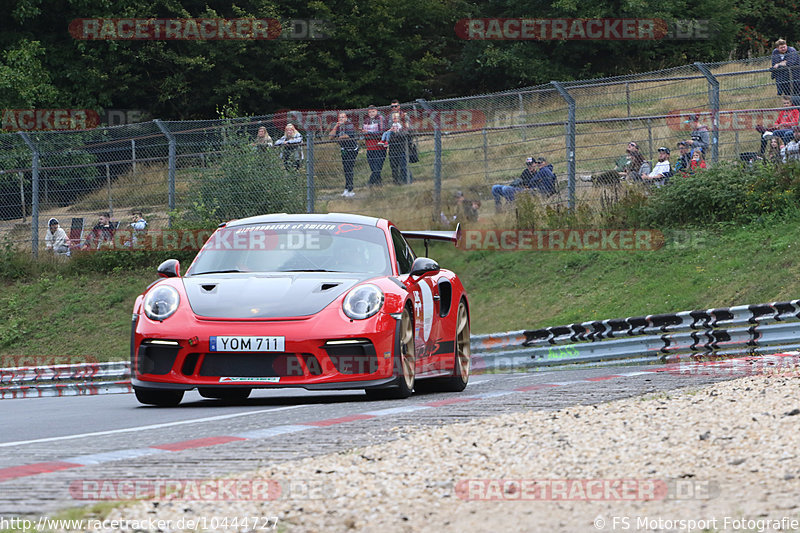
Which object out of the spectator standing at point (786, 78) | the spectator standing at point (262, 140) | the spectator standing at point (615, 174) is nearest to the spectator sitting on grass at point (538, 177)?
the spectator standing at point (615, 174)

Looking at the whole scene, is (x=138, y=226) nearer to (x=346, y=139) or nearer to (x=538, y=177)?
(x=346, y=139)

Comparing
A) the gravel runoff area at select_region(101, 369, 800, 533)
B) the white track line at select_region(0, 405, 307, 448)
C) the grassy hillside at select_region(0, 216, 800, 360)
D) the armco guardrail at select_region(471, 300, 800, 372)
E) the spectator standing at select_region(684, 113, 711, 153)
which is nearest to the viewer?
the gravel runoff area at select_region(101, 369, 800, 533)

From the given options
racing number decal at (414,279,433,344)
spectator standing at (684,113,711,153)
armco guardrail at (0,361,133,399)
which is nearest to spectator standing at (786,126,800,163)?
spectator standing at (684,113,711,153)

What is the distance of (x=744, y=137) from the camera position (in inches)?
793

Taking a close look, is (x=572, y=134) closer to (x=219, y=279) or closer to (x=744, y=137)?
(x=744, y=137)

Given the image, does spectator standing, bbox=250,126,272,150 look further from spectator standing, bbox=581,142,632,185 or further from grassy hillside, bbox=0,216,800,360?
spectator standing, bbox=581,142,632,185

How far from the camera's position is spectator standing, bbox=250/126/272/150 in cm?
2295

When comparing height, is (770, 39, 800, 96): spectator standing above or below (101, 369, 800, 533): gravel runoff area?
above

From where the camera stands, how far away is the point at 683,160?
68.1 ft

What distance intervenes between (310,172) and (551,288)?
5432 mm

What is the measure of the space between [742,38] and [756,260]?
114 feet

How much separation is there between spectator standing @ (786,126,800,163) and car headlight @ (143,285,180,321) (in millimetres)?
13109

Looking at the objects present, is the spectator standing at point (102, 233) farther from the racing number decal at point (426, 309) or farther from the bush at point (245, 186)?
the racing number decal at point (426, 309)

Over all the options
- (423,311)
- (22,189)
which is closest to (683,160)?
(423,311)
